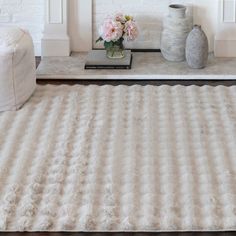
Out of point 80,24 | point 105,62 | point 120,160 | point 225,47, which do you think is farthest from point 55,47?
point 120,160

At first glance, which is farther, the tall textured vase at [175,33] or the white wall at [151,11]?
the white wall at [151,11]

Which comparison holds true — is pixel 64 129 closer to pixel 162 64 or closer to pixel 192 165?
pixel 192 165

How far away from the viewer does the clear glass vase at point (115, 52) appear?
13.5ft

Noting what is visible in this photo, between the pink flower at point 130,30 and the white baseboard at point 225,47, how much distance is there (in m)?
0.59

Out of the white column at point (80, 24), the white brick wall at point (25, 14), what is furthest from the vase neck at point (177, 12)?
the white brick wall at point (25, 14)

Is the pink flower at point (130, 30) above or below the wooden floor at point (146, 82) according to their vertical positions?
above

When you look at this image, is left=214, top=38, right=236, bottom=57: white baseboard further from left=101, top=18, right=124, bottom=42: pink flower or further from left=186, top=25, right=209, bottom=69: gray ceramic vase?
left=101, top=18, right=124, bottom=42: pink flower

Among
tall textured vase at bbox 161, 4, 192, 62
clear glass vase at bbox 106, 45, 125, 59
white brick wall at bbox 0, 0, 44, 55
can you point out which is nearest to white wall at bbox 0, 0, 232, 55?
white brick wall at bbox 0, 0, 44, 55

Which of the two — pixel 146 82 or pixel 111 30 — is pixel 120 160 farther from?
pixel 111 30

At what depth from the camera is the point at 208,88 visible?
381 cm

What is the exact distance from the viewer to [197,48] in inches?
156

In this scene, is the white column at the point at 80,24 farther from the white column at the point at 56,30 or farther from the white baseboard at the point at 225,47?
the white baseboard at the point at 225,47

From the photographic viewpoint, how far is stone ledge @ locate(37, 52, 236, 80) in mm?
3967

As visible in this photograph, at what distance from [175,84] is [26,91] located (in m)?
0.90
